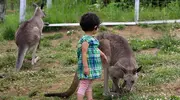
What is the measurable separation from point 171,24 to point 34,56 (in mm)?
3970

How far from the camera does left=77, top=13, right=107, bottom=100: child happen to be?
16.5 feet

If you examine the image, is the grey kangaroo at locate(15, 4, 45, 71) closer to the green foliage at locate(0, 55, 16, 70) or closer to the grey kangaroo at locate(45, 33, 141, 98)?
the green foliage at locate(0, 55, 16, 70)

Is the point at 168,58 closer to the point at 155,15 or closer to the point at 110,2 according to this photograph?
the point at 155,15

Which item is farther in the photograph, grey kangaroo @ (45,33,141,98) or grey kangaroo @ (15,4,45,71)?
grey kangaroo @ (15,4,45,71)

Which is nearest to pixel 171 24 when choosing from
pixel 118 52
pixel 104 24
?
pixel 104 24

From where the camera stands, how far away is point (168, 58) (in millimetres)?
7859

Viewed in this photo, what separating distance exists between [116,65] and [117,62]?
3.2 inches

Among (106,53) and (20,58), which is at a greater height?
(106,53)

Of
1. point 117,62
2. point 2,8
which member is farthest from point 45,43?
point 117,62

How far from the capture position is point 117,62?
19.7 feet

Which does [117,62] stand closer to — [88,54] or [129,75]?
[129,75]

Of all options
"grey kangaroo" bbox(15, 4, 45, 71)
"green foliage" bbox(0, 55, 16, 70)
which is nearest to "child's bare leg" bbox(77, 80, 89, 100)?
"grey kangaroo" bbox(15, 4, 45, 71)

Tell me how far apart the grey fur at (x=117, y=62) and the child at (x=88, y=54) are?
0.68m

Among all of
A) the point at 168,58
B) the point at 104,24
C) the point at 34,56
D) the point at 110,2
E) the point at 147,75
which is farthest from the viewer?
the point at 110,2
